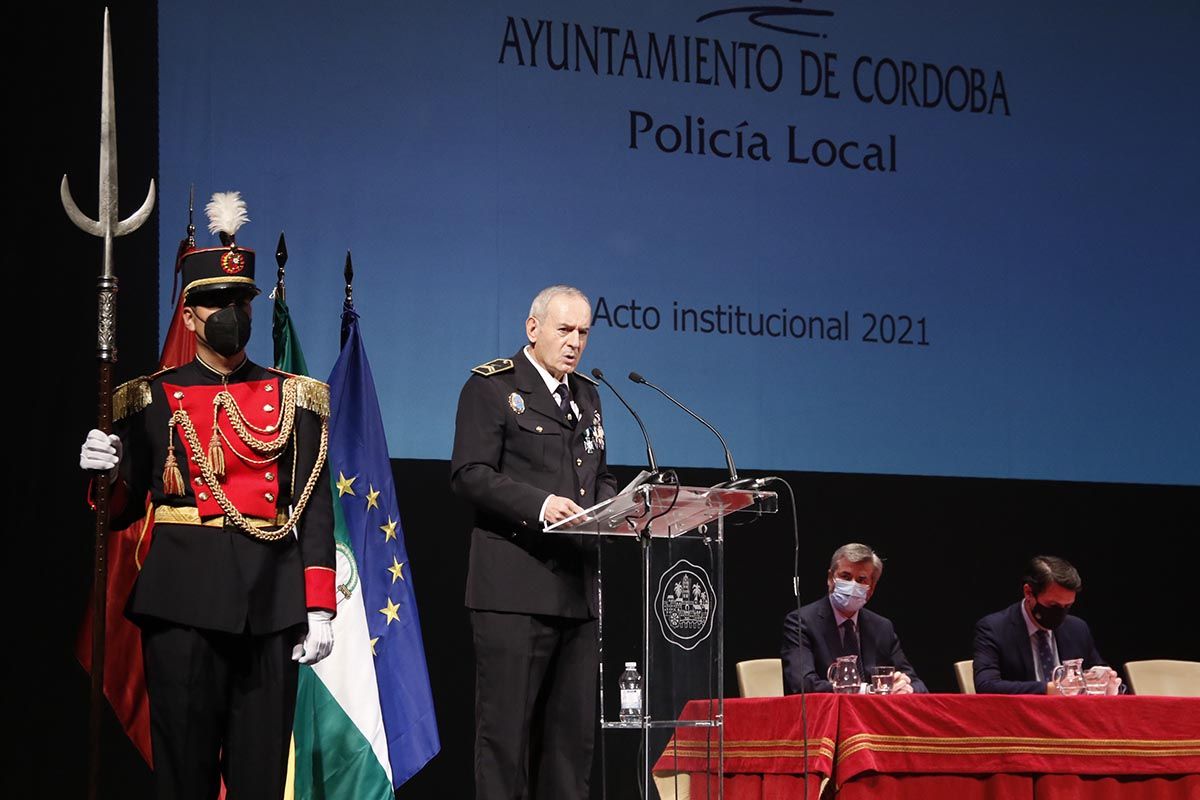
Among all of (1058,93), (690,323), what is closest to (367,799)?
(690,323)

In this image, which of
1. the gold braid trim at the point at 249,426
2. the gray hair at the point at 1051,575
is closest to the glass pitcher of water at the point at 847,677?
the gray hair at the point at 1051,575

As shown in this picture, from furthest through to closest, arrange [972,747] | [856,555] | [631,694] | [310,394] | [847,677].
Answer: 1. [856,555]
2. [847,677]
3. [972,747]
4. [631,694]
5. [310,394]

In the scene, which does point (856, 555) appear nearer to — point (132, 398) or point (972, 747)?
point (972, 747)

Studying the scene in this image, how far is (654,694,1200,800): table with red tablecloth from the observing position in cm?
404

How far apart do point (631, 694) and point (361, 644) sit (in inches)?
54.1

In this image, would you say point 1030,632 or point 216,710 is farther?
point 1030,632

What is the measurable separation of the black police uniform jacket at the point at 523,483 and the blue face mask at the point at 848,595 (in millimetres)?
1649

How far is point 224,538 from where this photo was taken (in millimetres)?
3066

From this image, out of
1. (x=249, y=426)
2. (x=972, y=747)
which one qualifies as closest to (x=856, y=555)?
(x=972, y=747)

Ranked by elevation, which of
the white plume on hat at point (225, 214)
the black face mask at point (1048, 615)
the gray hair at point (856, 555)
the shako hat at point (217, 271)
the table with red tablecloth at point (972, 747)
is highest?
the white plume on hat at point (225, 214)

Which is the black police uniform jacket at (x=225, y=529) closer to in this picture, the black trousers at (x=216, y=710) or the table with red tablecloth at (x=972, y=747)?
the black trousers at (x=216, y=710)

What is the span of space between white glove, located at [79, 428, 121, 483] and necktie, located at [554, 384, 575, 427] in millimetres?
1210

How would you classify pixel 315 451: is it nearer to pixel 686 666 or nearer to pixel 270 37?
pixel 686 666

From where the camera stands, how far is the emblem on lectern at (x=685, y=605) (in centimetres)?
350
